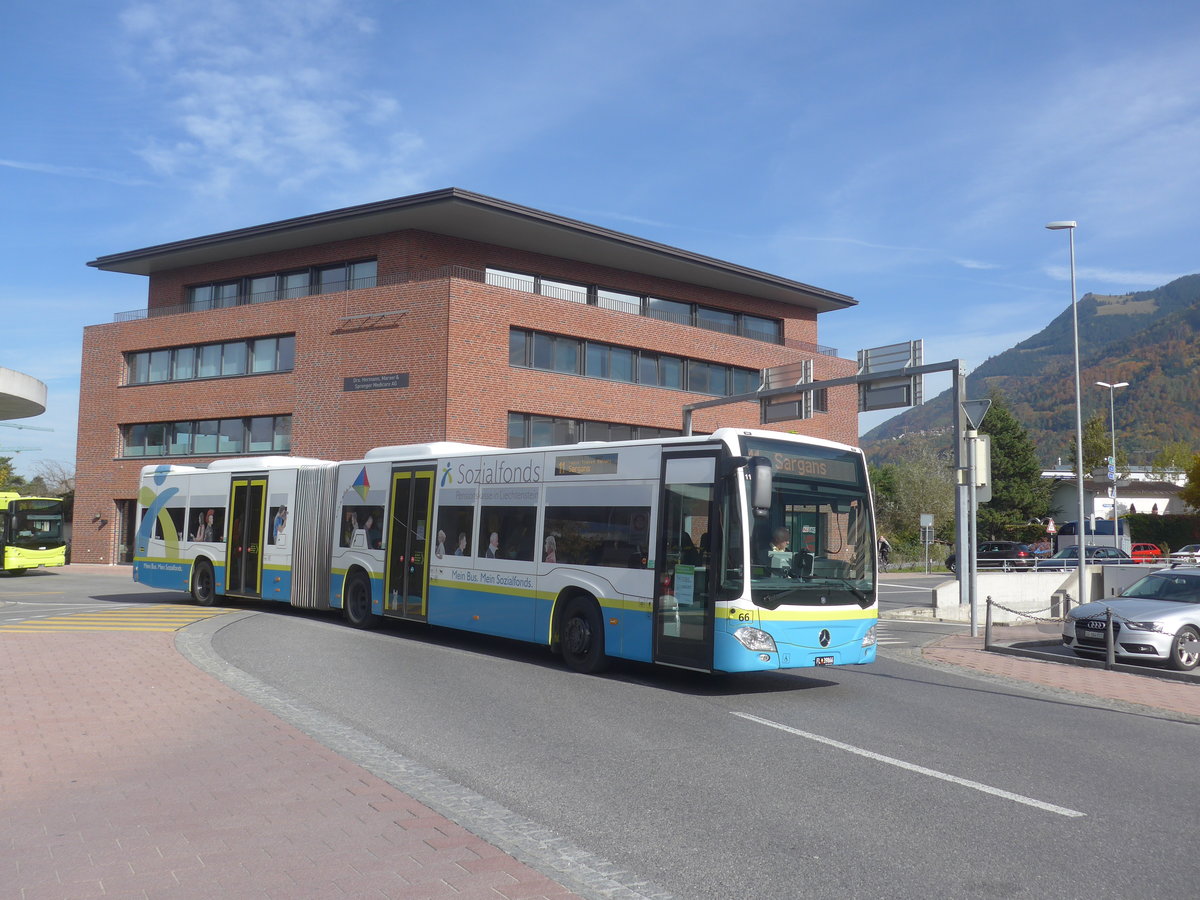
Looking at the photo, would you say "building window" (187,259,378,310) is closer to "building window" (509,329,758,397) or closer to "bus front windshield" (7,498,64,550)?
"building window" (509,329,758,397)

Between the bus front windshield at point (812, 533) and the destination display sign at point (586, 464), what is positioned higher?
the destination display sign at point (586, 464)

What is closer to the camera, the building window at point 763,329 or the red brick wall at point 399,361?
the red brick wall at point 399,361

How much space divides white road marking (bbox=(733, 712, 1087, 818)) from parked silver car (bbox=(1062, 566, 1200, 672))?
7863 millimetres

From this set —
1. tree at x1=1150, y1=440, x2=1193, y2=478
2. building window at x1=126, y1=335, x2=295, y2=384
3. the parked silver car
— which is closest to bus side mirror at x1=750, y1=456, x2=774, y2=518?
the parked silver car

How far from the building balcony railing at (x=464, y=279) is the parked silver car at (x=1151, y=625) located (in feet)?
75.9

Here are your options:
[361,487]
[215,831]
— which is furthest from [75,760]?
[361,487]

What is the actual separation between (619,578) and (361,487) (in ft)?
23.9

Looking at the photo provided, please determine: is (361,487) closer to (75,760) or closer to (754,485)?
(754,485)

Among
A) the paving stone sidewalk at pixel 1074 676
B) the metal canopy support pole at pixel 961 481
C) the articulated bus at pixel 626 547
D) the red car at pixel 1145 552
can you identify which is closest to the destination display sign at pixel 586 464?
the articulated bus at pixel 626 547

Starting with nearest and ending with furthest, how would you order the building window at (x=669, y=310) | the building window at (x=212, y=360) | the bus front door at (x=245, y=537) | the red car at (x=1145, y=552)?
the bus front door at (x=245, y=537), the building window at (x=212, y=360), the building window at (x=669, y=310), the red car at (x=1145, y=552)

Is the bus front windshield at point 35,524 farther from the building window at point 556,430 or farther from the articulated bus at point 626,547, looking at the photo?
the articulated bus at point 626,547

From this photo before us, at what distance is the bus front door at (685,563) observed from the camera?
421 inches

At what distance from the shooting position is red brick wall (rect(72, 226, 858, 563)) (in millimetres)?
32875

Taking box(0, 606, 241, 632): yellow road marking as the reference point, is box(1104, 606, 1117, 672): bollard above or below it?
above
